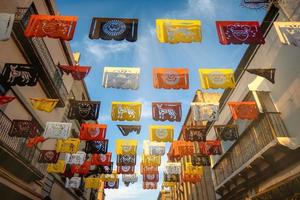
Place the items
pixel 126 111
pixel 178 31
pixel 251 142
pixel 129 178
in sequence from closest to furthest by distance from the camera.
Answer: pixel 178 31 < pixel 251 142 < pixel 126 111 < pixel 129 178

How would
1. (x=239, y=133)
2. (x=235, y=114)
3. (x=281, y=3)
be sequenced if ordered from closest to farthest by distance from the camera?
(x=281, y=3), (x=235, y=114), (x=239, y=133)

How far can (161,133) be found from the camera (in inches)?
602

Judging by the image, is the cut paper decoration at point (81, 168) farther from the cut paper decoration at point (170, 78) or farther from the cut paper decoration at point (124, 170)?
the cut paper decoration at point (170, 78)

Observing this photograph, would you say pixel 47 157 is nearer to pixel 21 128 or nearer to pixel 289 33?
pixel 21 128

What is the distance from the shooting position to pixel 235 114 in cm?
1227

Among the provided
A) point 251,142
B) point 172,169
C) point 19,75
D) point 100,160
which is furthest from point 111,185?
point 19,75

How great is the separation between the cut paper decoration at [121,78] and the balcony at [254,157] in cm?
661

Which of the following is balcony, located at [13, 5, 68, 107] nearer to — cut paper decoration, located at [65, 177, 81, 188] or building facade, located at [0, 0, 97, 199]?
building facade, located at [0, 0, 97, 199]

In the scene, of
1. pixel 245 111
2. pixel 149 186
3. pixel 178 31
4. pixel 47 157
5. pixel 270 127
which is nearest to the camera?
pixel 178 31

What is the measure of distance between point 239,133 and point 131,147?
24.8 feet

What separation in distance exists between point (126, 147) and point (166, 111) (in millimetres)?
5574

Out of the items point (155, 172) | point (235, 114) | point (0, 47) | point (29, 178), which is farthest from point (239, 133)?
point (0, 47)

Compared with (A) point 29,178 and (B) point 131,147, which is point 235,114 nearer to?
(B) point 131,147

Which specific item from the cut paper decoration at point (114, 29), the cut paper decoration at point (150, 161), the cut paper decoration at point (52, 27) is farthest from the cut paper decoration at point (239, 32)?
the cut paper decoration at point (150, 161)
